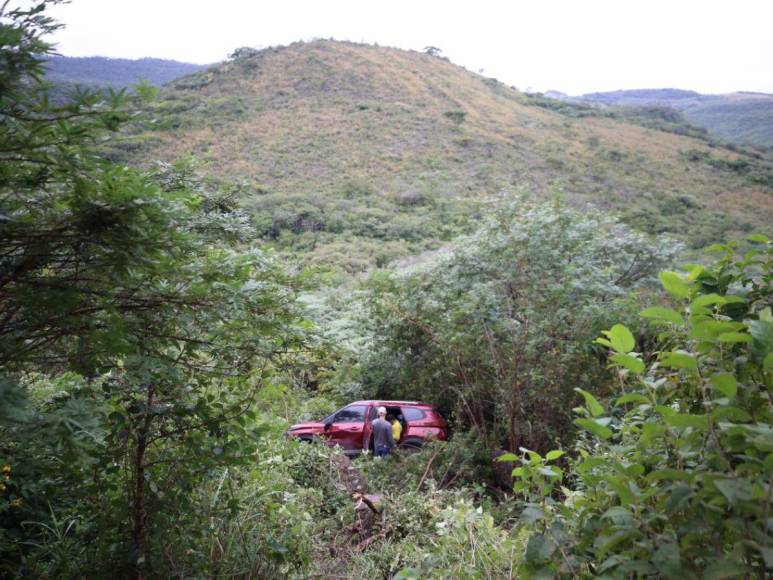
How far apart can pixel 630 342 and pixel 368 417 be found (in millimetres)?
7475

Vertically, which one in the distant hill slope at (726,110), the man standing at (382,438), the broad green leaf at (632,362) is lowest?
the man standing at (382,438)

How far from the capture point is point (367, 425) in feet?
28.3

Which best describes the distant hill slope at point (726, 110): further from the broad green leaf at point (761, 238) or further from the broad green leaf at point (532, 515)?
the broad green leaf at point (532, 515)

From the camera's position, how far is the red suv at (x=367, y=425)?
27.2 ft

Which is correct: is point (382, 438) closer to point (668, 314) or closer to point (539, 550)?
point (539, 550)

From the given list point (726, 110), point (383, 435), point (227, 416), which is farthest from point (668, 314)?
point (726, 110)

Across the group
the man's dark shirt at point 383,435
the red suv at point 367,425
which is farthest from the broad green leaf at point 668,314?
the red suv at point 367,425

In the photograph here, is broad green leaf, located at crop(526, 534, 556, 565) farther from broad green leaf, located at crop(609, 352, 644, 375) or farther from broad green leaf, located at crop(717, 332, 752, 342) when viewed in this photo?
broad green leaf, located at crop(717, 332, 752, 342)

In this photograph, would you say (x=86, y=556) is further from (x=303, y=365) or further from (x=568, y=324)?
(x=568, y=324)

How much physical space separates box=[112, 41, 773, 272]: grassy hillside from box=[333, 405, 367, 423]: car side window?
41.5ft

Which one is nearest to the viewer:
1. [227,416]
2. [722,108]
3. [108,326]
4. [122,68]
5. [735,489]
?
[735,489]

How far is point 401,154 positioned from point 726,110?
6594 centimetres

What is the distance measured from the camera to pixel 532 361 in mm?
7398

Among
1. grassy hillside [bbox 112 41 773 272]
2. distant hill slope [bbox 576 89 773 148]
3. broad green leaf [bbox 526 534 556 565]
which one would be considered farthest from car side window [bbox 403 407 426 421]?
distant hill slope [bbox 576 89 773 148]
